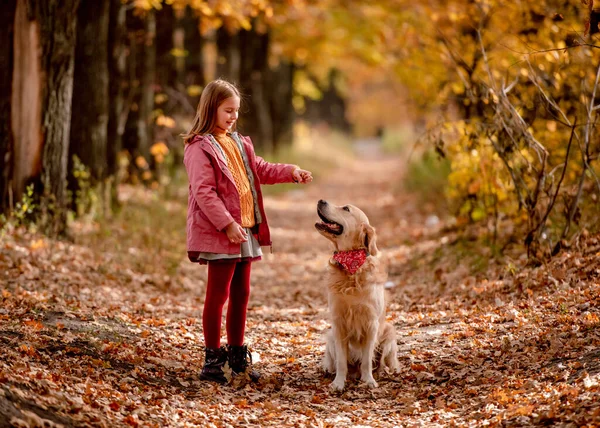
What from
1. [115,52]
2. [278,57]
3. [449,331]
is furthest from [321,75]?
[449,331]

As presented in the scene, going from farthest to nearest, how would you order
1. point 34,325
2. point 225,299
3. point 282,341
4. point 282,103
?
point 282,103 → point 282,341 → point 34,325 → point 225,299

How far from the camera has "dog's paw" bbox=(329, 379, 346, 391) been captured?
5598 mm

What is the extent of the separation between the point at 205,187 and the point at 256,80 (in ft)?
59.1

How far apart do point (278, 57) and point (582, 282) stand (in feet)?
71.8

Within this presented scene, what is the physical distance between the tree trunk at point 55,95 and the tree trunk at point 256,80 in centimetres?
1262

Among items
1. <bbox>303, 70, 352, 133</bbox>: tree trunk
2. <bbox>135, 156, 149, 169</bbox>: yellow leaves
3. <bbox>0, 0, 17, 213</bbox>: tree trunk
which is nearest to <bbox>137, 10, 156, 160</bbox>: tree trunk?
<bbox>135, 156, 149, 169</bbox>: yellow leaves

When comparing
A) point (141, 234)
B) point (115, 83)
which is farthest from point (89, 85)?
point (141, 234)

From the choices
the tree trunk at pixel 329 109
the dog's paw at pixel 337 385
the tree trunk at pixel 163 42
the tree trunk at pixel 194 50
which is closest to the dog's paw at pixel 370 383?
the dog's paw at pixel 337 385

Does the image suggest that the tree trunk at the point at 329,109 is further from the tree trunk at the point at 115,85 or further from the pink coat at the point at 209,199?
the pink coat at the point at 209,199

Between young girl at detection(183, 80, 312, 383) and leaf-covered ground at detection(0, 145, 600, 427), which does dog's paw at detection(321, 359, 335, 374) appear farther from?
young girl at detection(183, 80, 312, 383)

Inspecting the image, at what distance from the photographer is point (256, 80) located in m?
22.7

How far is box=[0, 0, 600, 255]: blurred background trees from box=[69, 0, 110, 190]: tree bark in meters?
0.02

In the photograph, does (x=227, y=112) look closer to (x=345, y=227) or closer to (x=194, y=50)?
(x=345, y=227)

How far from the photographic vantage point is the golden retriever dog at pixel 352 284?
565cm
